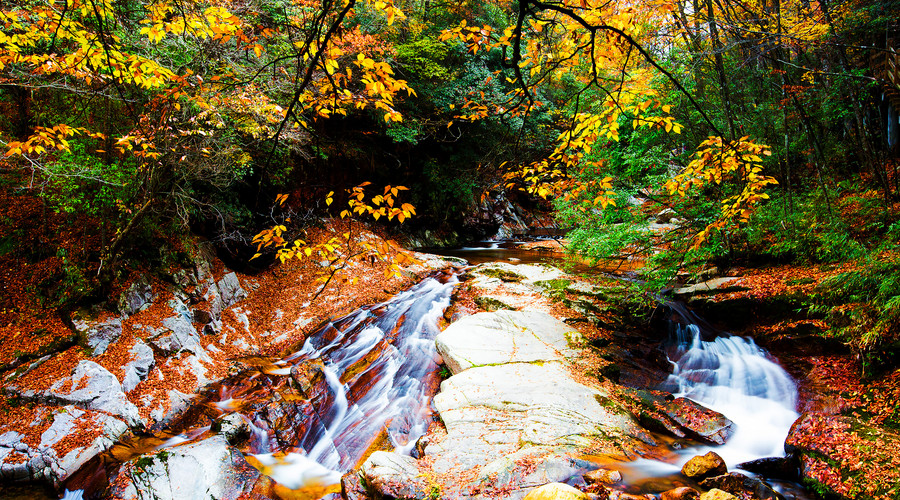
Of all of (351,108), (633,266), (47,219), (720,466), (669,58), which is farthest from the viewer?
(351,108)

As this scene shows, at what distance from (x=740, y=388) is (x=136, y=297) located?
10.5 metres

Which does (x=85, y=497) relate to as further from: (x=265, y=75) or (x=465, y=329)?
(x=265, y=75)

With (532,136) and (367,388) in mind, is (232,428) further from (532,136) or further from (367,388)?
(532,136)

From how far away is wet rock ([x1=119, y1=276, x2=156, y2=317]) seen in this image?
21.2ft

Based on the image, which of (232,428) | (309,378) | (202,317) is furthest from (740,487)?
(202,317)

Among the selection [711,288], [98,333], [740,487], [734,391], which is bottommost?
[734,391]

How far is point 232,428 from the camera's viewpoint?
517 centimetres

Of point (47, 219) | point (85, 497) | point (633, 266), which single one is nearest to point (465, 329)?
point (85, 497)

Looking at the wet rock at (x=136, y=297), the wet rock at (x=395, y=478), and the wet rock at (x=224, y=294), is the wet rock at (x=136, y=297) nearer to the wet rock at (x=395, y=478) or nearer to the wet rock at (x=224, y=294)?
the wet rock at (x=224, y=294)

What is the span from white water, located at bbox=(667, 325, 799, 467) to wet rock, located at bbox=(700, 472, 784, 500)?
64cm

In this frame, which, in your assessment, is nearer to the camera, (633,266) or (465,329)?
(465,329)

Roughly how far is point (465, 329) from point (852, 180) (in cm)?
1095

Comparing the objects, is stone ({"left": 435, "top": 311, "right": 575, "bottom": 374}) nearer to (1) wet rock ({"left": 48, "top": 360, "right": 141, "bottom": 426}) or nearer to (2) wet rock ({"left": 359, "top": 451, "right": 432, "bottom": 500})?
(2) wet rock ({"left": 359, "top": 451, "right": 432, "bottom": 500})

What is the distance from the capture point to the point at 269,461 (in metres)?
4.98
